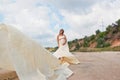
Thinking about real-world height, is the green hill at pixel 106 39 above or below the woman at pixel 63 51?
above

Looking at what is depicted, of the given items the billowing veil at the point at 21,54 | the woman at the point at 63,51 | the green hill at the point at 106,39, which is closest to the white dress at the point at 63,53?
the woman at the point at 63,51

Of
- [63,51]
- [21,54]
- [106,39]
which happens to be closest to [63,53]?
[63,51]

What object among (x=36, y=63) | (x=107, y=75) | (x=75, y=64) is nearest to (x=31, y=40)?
(x=36, y=63)

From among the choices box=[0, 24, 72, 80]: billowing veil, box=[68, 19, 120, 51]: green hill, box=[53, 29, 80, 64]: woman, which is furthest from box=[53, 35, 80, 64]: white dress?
box=[68, 19, 120, 51]: green hill

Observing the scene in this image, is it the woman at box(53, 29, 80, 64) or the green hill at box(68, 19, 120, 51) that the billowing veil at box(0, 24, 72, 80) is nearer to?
the woman at box(53, 29, 80, 64)

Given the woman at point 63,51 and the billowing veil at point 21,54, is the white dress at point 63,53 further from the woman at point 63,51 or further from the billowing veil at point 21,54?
the billowing veil at point 21,54

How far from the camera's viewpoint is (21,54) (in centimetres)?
614

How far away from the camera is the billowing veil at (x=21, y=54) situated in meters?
6.07

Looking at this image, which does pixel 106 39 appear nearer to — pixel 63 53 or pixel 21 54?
pixel 63 53

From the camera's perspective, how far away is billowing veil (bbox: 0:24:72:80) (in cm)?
607

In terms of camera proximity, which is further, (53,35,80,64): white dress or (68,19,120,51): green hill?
(68,19,120,51): green hill

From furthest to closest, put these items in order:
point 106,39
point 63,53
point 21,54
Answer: point 106,39, point 63,53, point 21,54

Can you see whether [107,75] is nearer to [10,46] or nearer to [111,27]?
[10,46]

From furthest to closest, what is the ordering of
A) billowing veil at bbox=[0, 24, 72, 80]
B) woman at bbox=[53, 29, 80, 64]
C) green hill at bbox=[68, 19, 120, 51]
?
green hill at bbox=[68, 19, 120, 51]
woman at bbox=[53, 29, 80, 64]
billowing veil at bbox=[0, 24, 72, 80]
